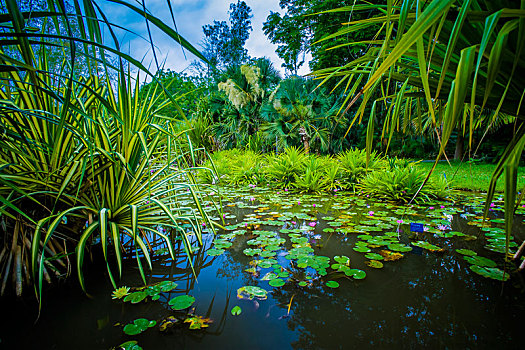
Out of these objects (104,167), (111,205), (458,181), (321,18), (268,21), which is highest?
(268,21)

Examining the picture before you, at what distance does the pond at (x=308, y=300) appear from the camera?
30.5 inches

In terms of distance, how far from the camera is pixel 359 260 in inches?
51.4

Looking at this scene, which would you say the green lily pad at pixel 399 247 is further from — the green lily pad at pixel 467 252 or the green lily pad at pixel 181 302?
the green lily pad at pixel 181 302

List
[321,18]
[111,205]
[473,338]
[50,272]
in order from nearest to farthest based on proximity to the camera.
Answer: [473,338] < [50,272] < [111,205] < [321,18]

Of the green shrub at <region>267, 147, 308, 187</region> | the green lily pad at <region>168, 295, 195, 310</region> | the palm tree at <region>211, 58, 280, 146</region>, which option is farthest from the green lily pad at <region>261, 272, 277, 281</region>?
the palm tree at <region>211, 58, 280, 146</region>

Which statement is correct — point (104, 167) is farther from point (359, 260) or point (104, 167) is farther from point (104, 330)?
point (359, 260)

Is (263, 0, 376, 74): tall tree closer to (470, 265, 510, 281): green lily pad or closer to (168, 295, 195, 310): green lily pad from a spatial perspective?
(470, 265, 510, 281): green lily pad

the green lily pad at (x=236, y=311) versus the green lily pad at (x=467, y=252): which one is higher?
the green lily pad at (x=236, y=311)

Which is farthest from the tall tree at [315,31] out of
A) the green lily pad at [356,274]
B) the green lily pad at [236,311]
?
the green lily pad at [236,311]

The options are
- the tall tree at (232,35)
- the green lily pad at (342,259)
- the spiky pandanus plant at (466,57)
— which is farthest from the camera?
the tall tree at (232,35)

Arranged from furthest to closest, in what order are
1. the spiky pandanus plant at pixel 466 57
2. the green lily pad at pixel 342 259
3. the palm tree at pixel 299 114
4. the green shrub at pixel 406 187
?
the palm tree at pixel 299 114 < the green shrub at pixel 406 187 < the green lily pad at pixel 342 259 < the spiky pandanus plant at pixel 466 57

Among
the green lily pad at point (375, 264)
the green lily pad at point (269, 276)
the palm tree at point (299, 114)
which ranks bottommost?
the green lily pad at point (375, 264)

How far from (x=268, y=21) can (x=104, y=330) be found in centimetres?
1434

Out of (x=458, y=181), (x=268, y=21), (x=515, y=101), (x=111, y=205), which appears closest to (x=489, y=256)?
(x=515, y=101)
